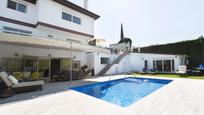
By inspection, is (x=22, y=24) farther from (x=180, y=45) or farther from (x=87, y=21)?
(x=180, y=45)

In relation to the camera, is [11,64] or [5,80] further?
[11,64]

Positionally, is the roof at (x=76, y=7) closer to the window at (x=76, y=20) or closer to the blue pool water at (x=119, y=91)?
the window at (x=76, y=20)

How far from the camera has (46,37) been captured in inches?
444

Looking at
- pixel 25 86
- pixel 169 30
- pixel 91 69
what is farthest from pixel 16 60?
pixel 169 30

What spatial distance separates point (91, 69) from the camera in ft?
72.2

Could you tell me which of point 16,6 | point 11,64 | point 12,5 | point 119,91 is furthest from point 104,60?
point 12,5

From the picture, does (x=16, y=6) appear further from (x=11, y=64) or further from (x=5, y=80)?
(x=5, y=80)

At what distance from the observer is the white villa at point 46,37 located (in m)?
13.3

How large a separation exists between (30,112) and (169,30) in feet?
82.4

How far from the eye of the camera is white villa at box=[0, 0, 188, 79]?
13.3 m

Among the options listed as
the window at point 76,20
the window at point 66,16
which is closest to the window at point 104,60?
the window at point 76,20

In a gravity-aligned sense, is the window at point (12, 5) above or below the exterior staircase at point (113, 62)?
above

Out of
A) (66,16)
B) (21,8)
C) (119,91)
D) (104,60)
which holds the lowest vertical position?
(119,91)

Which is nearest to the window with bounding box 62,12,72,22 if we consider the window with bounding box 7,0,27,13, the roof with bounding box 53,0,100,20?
the roof with bounding box 53,0,100,20
